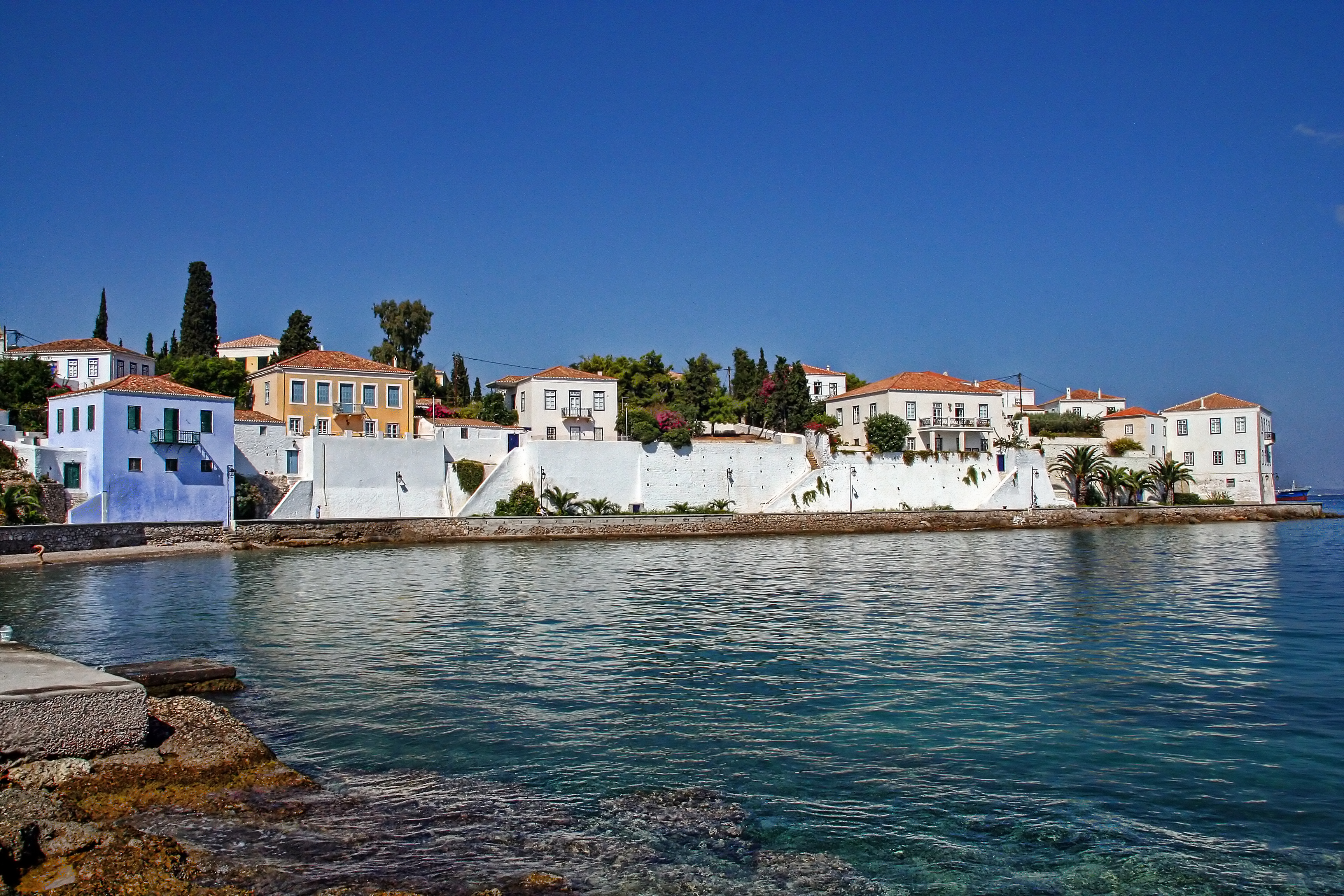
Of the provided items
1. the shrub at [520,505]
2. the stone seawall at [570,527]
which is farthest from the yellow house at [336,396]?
the stone seawall at [570,527]

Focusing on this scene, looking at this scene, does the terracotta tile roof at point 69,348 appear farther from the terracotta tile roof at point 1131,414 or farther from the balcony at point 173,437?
the terracotta tile roof at point 1131,414

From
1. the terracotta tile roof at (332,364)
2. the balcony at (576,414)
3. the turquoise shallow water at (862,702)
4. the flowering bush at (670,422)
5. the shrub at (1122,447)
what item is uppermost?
the terracotta tile roof at (332,364)

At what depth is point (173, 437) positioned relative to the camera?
39281 mm

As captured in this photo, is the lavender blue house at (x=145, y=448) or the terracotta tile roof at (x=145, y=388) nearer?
the lavender blue house at (x=145, y=448)

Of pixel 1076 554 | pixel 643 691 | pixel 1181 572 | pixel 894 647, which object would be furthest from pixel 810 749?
pixel 1076 554

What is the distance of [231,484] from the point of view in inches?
1590

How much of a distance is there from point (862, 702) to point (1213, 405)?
62.7 m

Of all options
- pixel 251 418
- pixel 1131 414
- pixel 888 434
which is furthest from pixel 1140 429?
pixel 251 418

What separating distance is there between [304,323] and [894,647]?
176ft

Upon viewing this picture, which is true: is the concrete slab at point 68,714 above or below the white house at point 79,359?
below

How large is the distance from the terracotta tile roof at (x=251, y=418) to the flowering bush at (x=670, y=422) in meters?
18.3

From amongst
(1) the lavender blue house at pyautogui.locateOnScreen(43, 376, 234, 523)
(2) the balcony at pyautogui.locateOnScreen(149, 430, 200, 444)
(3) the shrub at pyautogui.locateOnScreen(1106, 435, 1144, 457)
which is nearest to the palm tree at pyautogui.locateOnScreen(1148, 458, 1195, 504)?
(3) the shrub at pyautogui.locateOnScreen(1106, 435, 1144, 457)

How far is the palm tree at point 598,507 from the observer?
4625cm

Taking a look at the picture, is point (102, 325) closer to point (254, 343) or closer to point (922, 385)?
point (254, 343)
